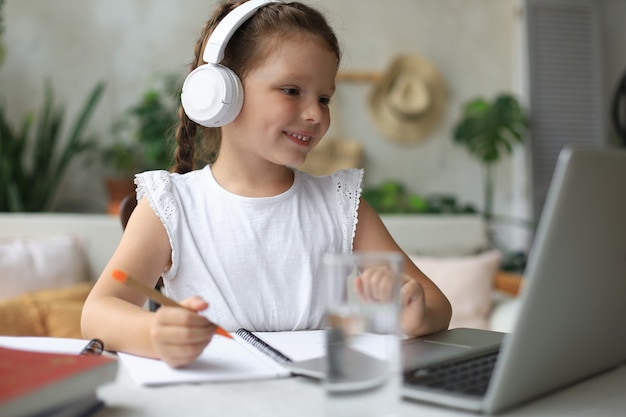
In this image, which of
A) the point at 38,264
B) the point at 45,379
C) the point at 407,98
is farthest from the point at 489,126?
the point at 45,379

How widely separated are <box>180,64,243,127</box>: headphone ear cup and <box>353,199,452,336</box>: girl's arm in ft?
1.05

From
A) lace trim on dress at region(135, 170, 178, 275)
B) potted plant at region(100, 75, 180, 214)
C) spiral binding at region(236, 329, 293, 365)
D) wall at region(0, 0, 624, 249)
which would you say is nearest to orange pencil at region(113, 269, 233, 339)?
spiral binding at region(236, 329, 293, 365)

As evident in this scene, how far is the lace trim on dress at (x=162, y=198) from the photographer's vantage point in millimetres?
1113

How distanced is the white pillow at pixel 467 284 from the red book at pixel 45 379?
6.95ft

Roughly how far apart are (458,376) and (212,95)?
592 millimetres

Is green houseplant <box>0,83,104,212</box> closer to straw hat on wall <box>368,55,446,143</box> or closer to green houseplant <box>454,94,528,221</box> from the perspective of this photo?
straw hat on wall <box>368,55,446,143</box>

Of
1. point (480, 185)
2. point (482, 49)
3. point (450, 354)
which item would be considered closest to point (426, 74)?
point (482, 49)

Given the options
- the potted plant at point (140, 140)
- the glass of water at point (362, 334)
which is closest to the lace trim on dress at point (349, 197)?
the glass of water at point (362, 334)

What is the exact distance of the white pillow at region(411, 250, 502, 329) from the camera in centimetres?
260

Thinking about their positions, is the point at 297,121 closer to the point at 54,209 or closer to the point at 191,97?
the point at 191,97

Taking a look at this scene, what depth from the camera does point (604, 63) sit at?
423 cm

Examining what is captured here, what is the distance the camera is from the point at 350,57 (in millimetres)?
3824

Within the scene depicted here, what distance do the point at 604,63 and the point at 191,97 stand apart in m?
3.80

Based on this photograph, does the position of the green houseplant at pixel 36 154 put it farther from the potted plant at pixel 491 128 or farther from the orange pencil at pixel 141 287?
the orange pencil at pixel 141 287
